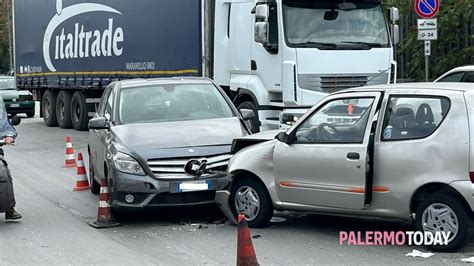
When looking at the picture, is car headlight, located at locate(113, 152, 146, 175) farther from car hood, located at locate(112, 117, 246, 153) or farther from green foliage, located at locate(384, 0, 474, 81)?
green foliage, located at locate(384, 0, 474, 81)

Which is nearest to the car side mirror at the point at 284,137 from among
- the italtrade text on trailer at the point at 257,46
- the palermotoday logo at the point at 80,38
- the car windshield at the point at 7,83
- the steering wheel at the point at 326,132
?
the steering wheel at the point at 326,132

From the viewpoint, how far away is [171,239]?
8.98m

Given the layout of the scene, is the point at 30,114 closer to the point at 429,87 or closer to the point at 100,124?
the point at 100,124

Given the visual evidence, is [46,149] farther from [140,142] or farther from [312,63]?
[140,142]

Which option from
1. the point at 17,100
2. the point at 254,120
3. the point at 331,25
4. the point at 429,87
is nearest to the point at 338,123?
the point at 429,87

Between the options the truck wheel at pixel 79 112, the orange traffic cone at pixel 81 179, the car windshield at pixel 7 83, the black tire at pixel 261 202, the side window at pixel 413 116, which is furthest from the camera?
the car windshield at pixel 7 83

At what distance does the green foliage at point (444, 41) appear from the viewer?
21172mm

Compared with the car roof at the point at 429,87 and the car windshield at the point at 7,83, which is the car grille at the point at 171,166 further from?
the car windshield at the point at 7,83

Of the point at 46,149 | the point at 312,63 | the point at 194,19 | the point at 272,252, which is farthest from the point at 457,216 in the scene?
the point at 46,149

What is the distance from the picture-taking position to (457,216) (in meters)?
7.55

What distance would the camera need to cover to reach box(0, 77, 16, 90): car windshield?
32.3 metres

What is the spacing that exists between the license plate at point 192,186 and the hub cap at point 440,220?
2.84 meters

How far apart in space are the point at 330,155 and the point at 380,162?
0.57 metres

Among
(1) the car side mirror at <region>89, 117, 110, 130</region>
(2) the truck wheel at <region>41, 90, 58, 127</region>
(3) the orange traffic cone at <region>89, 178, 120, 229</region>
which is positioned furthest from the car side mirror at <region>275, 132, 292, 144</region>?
(2) the truck wheel at <region>41, 90, 58, 127</region>
